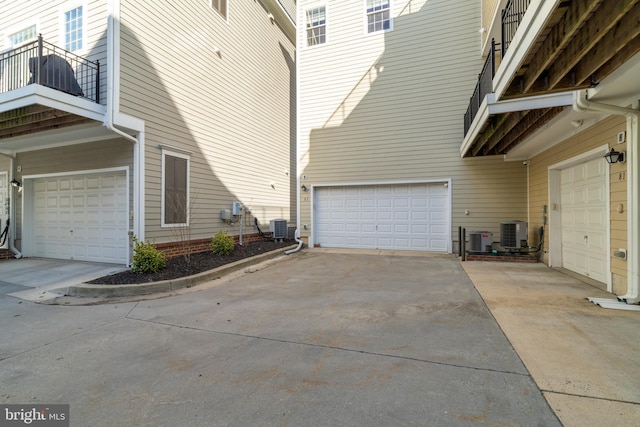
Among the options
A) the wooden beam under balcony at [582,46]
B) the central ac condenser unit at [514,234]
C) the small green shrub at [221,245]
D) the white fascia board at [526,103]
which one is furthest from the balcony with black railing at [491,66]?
the small green shrub at [221,245]

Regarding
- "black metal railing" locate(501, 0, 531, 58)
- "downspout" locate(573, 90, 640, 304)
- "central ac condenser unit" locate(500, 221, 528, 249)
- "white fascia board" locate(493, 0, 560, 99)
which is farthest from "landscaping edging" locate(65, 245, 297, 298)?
"central ac condenser unit" locate(500, 221, 528, 249)

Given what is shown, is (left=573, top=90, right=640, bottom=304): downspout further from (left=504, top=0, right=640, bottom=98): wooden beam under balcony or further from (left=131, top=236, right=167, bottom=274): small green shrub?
(left=131, top=236, right=167, bottom=274): small green shrub

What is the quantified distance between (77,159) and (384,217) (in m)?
8.95

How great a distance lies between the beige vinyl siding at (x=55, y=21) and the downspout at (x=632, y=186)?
8952 mm

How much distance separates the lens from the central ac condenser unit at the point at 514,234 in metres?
8.23

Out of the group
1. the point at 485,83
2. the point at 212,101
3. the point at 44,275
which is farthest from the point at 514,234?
the point at 44,275

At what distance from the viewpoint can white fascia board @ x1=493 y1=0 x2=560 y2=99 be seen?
3107 mm

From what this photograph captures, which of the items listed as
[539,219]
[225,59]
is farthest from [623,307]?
[225,59]

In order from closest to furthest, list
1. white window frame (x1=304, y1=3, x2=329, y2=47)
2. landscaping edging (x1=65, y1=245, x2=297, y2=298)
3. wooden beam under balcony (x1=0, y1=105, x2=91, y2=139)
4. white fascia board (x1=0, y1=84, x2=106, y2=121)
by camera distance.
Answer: landscaping edging (x1=65, y1=245, x2=297, y2=298) < white fascia board (x1=0, y1=84, x2=106, y2=121) < wooden beam under balcony (x1=0, y1=105, x2=91, y2=139) < white window frame (x1=304, y1=3, x2=329, y2=47)

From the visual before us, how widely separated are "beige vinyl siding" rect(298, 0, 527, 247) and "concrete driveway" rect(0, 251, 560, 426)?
5503mm

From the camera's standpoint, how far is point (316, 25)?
1139 cm

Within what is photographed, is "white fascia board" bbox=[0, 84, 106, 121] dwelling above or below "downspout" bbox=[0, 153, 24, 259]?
above

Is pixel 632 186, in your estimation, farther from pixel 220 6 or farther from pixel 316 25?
pixel 220 6

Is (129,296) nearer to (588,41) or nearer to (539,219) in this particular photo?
(588,41)
